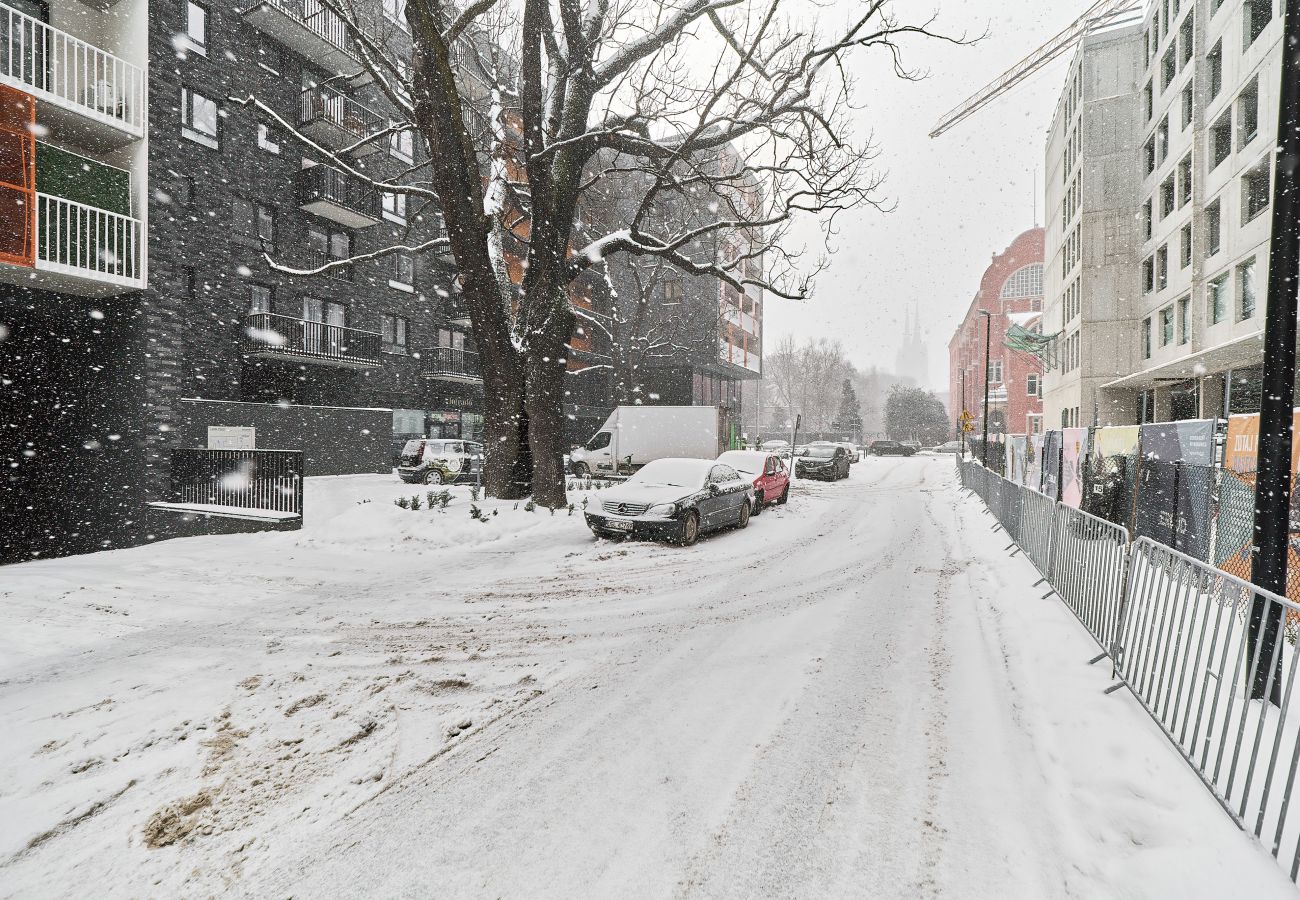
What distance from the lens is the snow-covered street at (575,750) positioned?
277cm

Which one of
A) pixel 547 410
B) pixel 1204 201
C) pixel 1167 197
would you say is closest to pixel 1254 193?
pixel 1204 201

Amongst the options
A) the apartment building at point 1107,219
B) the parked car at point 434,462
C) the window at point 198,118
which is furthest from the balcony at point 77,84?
the apartment building at point 1107,219

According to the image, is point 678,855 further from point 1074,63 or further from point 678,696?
point 1074,63

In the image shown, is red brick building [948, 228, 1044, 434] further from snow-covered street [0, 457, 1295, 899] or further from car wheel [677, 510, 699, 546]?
snow-covered street [0, 457, 1295, 899]

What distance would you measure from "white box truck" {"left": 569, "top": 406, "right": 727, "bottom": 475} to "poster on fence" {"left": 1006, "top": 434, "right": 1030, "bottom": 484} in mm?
9408

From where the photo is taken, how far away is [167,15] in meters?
19.0

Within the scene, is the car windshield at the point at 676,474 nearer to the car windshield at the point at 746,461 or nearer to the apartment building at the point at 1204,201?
the car windshield at the point at 746,461

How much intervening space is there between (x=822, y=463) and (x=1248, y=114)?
58.9 ft

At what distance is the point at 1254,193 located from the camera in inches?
813

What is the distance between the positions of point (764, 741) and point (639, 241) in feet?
36.8

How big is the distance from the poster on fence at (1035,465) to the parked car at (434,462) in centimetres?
1556

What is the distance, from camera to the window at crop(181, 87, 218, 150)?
19719mm

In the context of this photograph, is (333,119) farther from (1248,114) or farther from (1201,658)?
(1248,114)

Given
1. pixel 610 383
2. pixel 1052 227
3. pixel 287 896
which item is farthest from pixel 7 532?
pixel 1052 227
